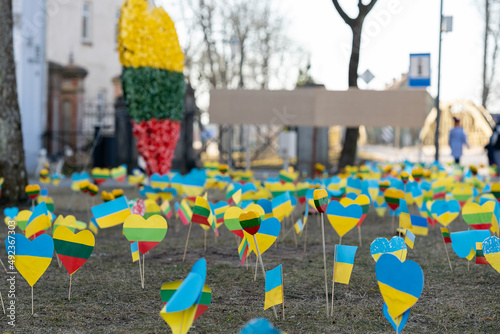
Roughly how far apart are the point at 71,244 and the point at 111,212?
2.44 ft

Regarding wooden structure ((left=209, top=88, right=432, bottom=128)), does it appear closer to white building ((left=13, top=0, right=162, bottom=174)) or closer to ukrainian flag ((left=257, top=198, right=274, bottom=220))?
white building ((left=13, top=0, right=162, bottom=174))

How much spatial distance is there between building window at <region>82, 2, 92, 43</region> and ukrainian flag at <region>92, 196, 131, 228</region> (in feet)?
58.1

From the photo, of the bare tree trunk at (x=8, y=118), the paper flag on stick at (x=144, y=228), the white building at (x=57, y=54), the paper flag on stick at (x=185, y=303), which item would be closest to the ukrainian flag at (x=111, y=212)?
the paper flag on stick at (x=144, y=228)

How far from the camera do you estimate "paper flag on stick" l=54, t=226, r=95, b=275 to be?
3033 millimetres

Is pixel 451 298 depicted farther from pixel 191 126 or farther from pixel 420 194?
pixel 191 126

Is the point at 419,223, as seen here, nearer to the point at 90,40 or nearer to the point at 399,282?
the point at 399,282

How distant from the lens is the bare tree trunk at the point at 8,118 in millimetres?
7375

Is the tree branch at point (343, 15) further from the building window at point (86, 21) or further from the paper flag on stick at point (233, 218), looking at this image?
the building window at point (86, 21)

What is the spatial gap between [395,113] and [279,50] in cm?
1606

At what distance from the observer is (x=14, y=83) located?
7.51m

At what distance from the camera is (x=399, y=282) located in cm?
221

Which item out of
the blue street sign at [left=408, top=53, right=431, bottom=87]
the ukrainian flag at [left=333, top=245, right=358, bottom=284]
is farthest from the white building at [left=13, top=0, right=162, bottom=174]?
the ukrainian flag at [left=333, top=245, right=358, bottom=284]

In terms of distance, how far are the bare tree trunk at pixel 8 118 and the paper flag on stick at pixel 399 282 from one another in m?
6.31

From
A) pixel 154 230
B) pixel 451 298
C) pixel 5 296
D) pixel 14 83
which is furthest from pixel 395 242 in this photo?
pixel 14 83
